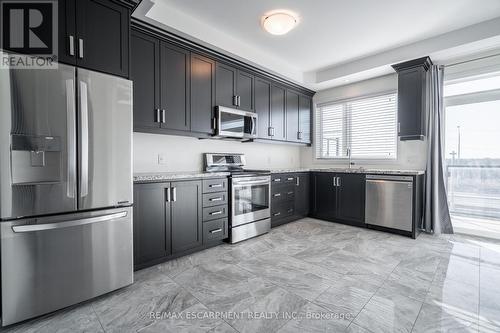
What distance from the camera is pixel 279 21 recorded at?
270cm

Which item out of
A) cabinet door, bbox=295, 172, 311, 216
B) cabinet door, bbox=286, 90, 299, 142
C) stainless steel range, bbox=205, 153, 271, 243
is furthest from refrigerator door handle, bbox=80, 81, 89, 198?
cabinet door, bbox=286, 90, 299, 142

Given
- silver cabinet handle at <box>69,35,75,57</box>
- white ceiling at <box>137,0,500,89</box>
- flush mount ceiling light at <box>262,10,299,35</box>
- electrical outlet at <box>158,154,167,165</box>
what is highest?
white ceiling at <box>137,0,500,89</box>

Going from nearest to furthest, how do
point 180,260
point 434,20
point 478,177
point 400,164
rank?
1. point 180,260
2. point 434,20
3. point 478,177
4. point 400,164

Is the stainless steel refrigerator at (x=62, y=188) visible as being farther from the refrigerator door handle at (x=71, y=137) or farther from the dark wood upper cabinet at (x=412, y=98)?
the dark wood upper cabinet at (x=412, y=98)

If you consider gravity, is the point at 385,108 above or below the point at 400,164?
above

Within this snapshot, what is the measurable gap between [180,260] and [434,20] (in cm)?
413

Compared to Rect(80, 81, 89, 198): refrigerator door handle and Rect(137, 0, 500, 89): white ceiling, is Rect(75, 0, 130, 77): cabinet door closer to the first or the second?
Rect(80, 81, 89, 198): refrigerator door handle

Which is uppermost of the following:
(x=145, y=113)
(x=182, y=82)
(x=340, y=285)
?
(x=182, y=82)

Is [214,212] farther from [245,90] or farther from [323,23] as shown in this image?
[323,23]

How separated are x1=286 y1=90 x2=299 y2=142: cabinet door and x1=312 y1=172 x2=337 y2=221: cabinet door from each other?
898mm

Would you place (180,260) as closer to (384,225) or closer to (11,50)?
(11,50)

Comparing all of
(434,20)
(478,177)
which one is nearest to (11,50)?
(434,20)

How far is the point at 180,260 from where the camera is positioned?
8.75 feet

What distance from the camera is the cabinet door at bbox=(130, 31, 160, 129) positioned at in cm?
259
